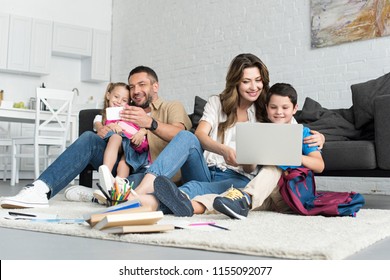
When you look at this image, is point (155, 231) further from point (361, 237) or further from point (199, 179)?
point (199, 179)

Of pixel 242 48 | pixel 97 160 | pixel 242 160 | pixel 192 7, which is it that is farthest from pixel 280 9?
pixel 242 160

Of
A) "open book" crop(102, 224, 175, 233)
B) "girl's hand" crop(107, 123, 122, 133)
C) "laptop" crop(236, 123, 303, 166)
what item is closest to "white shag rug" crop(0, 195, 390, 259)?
"open book" crop(102, 224, 175, 233)

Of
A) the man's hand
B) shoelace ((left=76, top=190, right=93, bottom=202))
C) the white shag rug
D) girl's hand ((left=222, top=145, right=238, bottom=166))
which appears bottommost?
shoelace ((left=76, top=190, right=93, bottom=202))

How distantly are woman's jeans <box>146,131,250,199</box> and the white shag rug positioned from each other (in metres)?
0.22

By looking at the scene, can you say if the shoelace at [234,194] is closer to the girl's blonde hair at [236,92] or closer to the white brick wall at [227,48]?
the girl's blonde hair at [236,92]

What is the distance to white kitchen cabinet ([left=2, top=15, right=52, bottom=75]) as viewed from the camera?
21.7 ft

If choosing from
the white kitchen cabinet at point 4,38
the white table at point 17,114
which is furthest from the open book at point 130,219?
the white kitchen cabinet at point 4,38

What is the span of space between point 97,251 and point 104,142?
152cm

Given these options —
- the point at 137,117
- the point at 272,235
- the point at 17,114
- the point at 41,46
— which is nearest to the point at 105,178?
the point at 137,117

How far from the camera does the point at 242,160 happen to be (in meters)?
2.15

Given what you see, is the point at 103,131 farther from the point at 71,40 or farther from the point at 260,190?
the point at 71,40

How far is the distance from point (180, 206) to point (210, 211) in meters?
0.18

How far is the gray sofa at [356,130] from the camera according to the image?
2.91 metres

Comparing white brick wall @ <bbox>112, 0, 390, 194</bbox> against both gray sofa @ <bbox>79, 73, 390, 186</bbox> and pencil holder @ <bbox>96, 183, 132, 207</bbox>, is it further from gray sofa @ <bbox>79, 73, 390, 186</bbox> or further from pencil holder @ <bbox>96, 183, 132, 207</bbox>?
pencil holder @ <bbox>96, 183, 132, 207</bbox>
